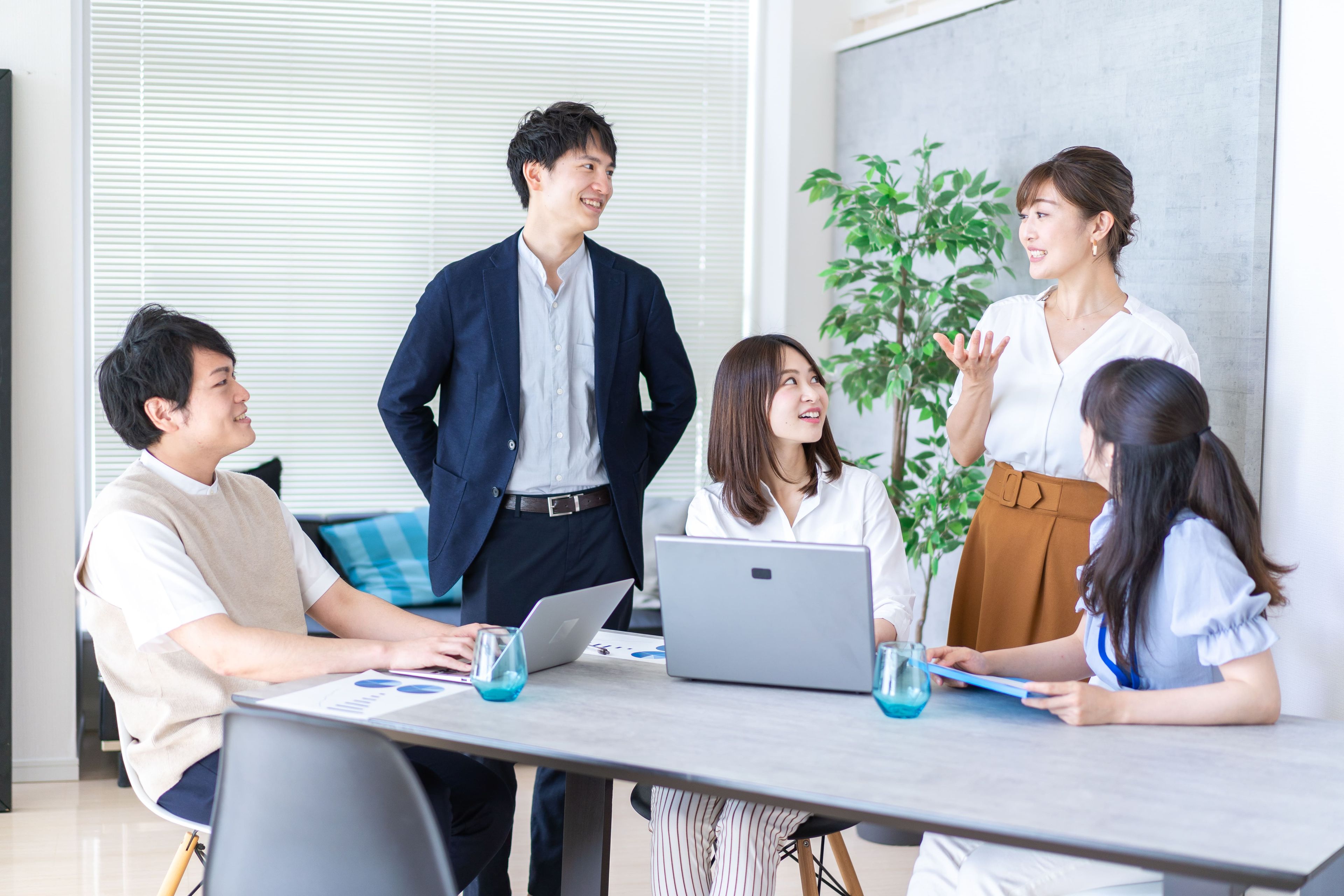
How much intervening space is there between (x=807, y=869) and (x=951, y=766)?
2.85ft

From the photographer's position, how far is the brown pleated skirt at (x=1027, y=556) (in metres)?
2.48

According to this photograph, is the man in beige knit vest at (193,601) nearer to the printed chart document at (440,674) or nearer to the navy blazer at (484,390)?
the printed chart document at (440,674)

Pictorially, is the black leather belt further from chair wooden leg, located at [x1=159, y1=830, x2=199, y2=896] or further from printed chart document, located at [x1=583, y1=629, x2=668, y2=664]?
chair wooden leg, located at [x1=159, y1=830, x2=199, y2=896]

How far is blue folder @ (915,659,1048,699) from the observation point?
1.72m

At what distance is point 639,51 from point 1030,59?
1552 millimetres

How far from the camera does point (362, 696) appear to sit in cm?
182

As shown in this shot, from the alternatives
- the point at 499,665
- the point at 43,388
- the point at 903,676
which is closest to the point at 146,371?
the point at 499,665

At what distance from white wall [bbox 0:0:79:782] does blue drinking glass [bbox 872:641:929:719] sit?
287cm

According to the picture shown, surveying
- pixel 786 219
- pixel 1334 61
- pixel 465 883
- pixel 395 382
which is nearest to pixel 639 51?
pixel 786 219

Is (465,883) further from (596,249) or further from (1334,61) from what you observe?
(1334,61)

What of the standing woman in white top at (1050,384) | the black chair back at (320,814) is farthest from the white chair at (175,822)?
the standing woman in white top at (1050,384)

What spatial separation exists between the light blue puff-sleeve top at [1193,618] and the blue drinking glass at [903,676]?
370 mm

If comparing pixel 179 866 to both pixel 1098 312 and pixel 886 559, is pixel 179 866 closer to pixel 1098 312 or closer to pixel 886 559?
pixel 886 559

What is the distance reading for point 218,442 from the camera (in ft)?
6.74
